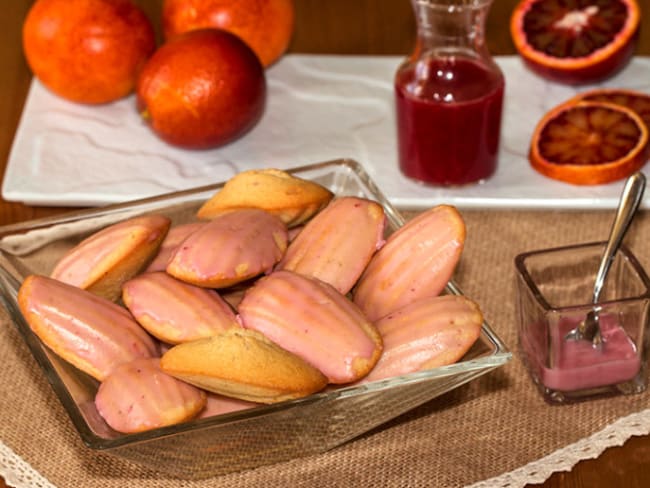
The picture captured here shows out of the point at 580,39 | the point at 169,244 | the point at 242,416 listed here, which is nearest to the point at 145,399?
the point at 242,416

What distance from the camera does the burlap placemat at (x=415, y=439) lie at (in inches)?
35.9

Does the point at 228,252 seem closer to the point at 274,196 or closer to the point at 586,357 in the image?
the point at 274,196

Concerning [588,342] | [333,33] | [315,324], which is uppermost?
[315,324]

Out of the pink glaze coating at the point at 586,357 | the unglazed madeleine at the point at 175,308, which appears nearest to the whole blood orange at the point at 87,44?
the unglazed madeleine at the point at 175,308

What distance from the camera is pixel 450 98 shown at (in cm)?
124

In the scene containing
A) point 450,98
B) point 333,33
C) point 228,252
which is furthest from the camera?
point 333,33

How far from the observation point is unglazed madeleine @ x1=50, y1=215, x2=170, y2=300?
90 cm

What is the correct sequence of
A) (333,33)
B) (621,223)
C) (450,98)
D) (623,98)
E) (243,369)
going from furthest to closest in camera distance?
(333,33), (623,98), (450,98), (621,223), (243,369)

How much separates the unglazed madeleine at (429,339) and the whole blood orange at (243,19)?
68cm

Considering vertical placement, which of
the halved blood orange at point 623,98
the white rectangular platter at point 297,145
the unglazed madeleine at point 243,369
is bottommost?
the white rectangular platter at point 297,145

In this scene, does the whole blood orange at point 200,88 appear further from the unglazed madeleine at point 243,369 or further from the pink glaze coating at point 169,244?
the unglazed madeleine at point 243,369

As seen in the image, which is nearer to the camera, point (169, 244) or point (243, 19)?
point (169, 244)

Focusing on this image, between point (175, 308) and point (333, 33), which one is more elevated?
point (175, 308)

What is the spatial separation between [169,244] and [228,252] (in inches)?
3.4
